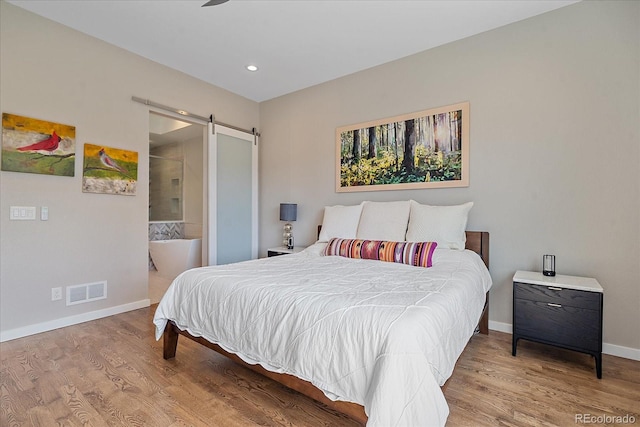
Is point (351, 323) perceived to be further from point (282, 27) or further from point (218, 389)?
point (282, 27)

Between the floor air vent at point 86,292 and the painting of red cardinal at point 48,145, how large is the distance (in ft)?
4.25

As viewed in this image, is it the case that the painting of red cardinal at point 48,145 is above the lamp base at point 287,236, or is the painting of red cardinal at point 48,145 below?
above

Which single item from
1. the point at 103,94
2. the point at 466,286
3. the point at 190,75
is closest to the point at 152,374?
the point at 466,286

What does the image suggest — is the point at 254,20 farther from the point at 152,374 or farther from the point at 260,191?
the point at 152,374

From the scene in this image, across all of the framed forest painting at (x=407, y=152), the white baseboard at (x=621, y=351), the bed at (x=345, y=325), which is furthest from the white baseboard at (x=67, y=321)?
the white baseboard at (x=621, y=351)

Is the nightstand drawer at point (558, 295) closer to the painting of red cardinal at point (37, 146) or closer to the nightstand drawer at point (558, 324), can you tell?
the nightstand drawer at point (558, 324)

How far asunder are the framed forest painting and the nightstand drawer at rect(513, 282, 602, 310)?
1.09m

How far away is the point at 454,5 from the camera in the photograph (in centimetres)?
249

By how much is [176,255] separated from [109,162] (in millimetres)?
1991

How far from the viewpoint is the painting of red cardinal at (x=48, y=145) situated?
2.63 metres

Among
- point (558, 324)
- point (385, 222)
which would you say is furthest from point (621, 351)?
point (385, 222)

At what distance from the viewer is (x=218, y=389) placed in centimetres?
181

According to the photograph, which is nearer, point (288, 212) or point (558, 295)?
point (558, 295)

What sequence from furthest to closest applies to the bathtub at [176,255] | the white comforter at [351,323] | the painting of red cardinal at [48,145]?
the bathtub at [176,255] < the painting of red cardinal at [48,145] < the white comforter at [351,323]
